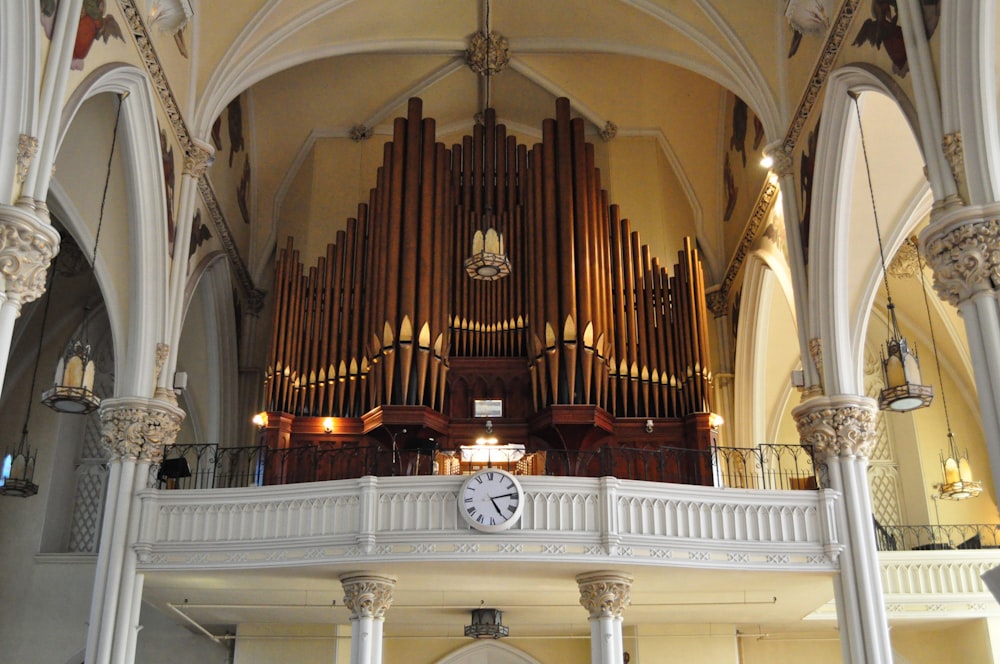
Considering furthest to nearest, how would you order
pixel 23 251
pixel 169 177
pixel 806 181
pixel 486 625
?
pixel 486 625, pixel 169 177, pixel 806 181, pixel 23 251

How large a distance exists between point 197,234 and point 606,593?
777 centimetres

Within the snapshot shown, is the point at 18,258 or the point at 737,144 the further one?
the point at 737,144

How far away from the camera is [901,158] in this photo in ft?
43.3

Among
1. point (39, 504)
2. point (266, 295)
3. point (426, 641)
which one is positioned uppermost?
point (266, 295)

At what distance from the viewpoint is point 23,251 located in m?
8.98

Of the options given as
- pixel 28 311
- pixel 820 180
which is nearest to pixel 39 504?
pixel 28 311

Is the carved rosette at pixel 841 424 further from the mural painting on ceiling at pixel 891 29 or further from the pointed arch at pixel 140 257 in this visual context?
the pointed arch at pixel 140 257

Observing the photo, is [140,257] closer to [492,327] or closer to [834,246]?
[492,327]

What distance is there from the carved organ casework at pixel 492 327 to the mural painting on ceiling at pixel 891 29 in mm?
5221

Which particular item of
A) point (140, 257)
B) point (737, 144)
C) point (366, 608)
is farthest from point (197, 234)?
point (737, 144)

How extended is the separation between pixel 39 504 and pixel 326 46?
887 centimetres

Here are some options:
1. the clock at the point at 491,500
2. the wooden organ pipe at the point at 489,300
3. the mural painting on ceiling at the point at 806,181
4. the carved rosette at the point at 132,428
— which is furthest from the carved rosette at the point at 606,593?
the carved rosette at the point at 132,428

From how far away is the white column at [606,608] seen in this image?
Answer: 12.2 meters

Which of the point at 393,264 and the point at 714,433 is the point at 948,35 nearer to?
the point at 714,433
